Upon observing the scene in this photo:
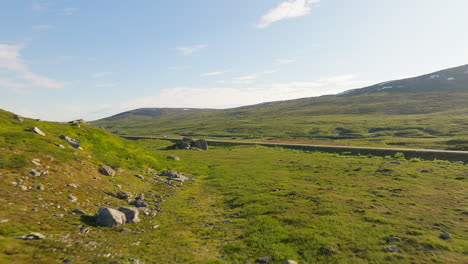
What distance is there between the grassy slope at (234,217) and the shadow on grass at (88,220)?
171 mm

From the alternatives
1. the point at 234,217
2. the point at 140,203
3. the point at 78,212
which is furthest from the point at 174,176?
the point at 78,212

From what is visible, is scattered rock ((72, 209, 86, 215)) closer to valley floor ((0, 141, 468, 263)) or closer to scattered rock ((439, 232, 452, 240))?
valley floor ((0, 141, 468, 263))

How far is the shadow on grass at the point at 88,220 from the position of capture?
54.9 feet

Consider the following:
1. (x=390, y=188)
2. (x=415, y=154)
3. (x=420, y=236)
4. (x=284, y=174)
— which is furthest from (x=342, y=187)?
(x=415, y=154)

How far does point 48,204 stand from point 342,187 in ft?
101

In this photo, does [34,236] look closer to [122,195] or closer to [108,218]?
[108,218]

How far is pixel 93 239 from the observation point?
14.8m

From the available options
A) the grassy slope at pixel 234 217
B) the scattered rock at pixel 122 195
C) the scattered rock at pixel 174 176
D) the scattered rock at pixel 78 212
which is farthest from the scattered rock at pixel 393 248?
the scattered rock at pixel 174 176

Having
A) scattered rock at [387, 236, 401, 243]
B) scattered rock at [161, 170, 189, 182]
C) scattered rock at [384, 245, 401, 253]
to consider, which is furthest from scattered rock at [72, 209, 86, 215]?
scattered rock at [387, 236, 401, 243]

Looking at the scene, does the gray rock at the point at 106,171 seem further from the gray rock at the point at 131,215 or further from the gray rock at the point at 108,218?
the gray rock at the point at 108,218

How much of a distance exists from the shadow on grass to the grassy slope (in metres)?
0.17

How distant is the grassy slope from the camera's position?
14.1m

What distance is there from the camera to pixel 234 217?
21.7 meters

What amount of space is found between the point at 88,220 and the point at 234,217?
11.3m
